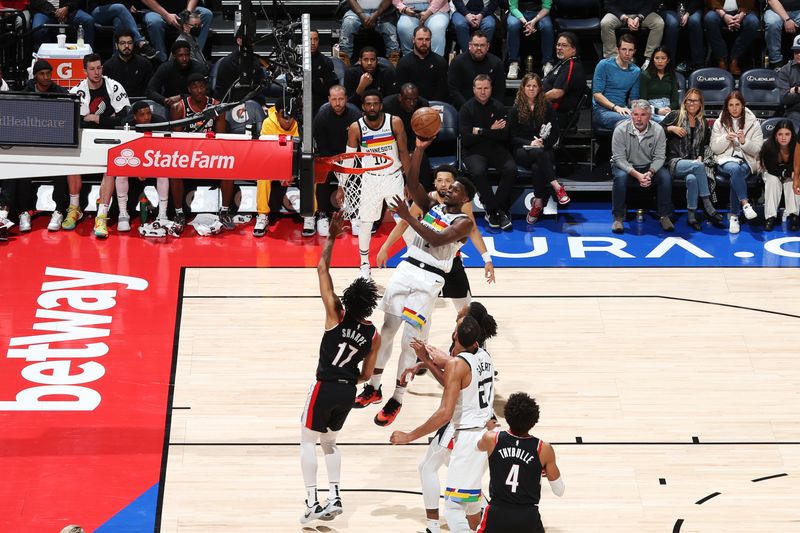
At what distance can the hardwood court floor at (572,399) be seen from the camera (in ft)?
30.1

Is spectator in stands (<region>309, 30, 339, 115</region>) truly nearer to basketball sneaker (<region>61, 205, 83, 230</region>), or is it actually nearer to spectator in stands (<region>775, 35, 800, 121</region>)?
basketball sneaker (<region>61, 205, 83, 230</region>)

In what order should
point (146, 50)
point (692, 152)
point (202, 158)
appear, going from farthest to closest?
Result: point (146, 50), point (692, 152), point (202, 158)

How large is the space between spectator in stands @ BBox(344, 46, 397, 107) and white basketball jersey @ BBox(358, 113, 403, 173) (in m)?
2.22

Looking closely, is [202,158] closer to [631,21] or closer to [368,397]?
[368,397]

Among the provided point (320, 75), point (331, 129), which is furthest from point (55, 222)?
point (320, 75)

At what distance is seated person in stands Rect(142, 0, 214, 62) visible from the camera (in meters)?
16.4

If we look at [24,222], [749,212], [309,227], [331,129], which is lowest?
[24,222]

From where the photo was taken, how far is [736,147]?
587 inches

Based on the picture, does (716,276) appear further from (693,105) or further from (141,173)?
(141,173)

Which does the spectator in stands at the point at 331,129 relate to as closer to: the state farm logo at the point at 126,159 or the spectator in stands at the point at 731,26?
the state farm logo at the point at 126,159

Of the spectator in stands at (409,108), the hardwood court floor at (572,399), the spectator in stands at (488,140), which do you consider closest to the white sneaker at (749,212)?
the hardwood court floor at (572,399)

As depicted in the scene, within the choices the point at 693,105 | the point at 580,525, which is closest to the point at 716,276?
the point at 693,105

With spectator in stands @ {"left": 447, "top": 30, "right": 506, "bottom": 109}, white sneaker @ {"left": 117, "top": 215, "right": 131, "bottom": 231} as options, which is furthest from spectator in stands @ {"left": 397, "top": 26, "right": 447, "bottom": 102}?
white sneaker @ {"left": 117, "top": 215, "right": 131, "bottom": 231}

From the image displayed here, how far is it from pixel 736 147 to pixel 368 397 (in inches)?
267
